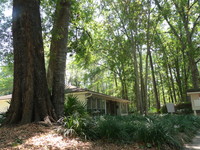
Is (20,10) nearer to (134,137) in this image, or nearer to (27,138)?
(27,138)

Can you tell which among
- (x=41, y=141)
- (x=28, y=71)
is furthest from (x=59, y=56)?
(x=41, y=141)

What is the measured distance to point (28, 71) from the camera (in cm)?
564

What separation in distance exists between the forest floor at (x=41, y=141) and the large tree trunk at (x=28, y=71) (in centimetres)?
57

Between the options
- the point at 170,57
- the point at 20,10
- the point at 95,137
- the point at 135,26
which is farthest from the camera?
the point at 170,57

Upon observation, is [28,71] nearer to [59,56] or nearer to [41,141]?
[59,56]

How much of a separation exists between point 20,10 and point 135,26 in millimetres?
9060

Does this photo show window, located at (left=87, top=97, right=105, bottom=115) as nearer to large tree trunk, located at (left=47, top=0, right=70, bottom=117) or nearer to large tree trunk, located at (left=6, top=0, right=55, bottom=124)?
large tree trunk, located at (left=47, top=0, right=70, bottom=117)

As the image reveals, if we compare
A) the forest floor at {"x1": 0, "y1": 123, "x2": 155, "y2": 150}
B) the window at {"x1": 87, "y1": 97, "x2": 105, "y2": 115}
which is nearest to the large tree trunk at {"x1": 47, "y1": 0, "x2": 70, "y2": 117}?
the forest floor at {"x1": 0, "y1": 123, "x2": 155, "y2": 150}

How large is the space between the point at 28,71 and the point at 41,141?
2488 millimetres

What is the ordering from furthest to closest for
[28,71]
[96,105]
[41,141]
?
1. [96,105]
2. [28,71]
3. [41,141]

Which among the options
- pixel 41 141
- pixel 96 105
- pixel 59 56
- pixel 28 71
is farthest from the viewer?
pixel 96 105

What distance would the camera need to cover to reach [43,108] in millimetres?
5637

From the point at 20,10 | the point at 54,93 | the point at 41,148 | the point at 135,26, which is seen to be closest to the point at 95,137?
the point at 41,148

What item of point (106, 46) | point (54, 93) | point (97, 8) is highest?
point (97, 8)
